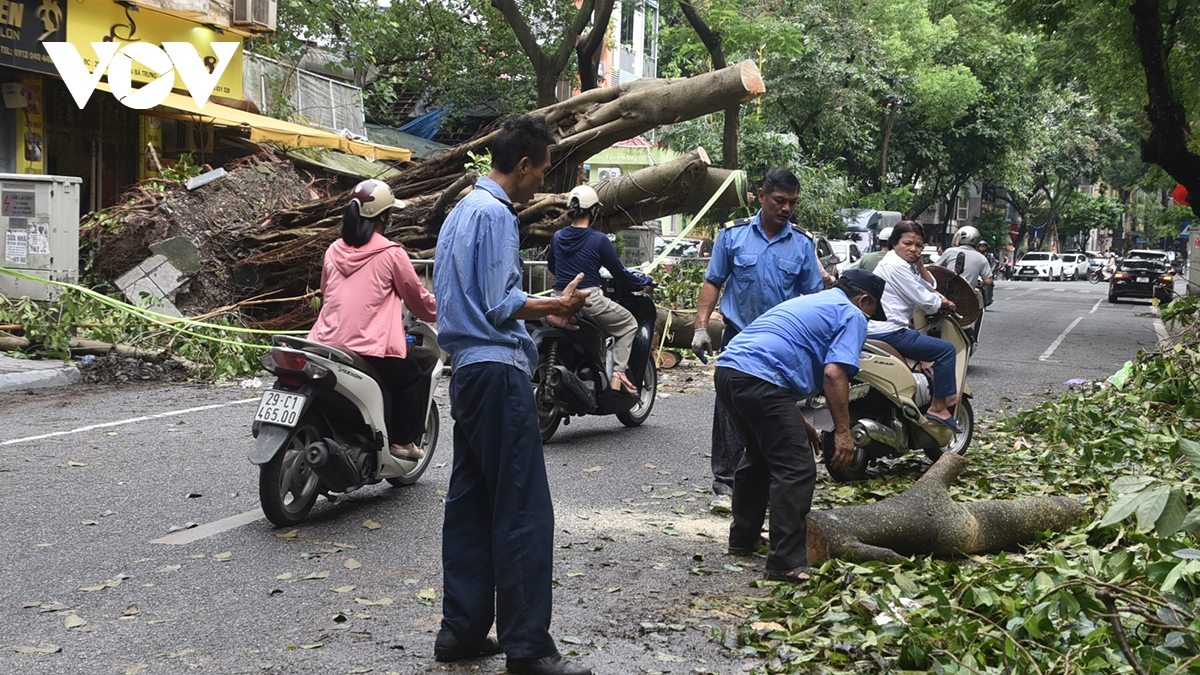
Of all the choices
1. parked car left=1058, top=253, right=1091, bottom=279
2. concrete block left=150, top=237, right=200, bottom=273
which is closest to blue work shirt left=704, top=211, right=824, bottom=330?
concrete block left=150, top=237, right=200, bottom=273

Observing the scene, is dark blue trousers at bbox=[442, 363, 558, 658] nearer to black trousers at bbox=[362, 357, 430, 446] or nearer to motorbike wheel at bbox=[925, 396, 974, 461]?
black trousers at bbox=[362, 357, 430, 446]

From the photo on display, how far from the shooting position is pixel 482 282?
397cm

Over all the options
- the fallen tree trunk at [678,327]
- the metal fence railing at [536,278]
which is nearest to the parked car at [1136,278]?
the fallen tree trunk at [678,327]

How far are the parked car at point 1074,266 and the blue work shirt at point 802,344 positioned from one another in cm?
6424

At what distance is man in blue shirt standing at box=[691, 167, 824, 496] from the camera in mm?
6926

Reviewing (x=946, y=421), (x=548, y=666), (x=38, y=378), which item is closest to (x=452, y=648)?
(x=548, y=666)

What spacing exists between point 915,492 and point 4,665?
3880 mm

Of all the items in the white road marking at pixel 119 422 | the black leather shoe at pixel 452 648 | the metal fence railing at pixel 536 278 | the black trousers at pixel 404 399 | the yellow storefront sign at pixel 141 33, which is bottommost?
the white road marking at pixel 119 422

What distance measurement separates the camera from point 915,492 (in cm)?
561

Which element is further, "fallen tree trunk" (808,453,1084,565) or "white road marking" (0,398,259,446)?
"white road marking" (0,398,259,446)

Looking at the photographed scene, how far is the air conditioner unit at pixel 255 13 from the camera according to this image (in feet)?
63.9

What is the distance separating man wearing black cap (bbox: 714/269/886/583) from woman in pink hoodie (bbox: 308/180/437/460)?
1.86m

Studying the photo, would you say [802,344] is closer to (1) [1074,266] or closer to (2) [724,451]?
(2) [724,451]

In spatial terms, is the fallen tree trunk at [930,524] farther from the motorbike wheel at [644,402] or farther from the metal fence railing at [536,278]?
the metal fence railing at [536,278]
